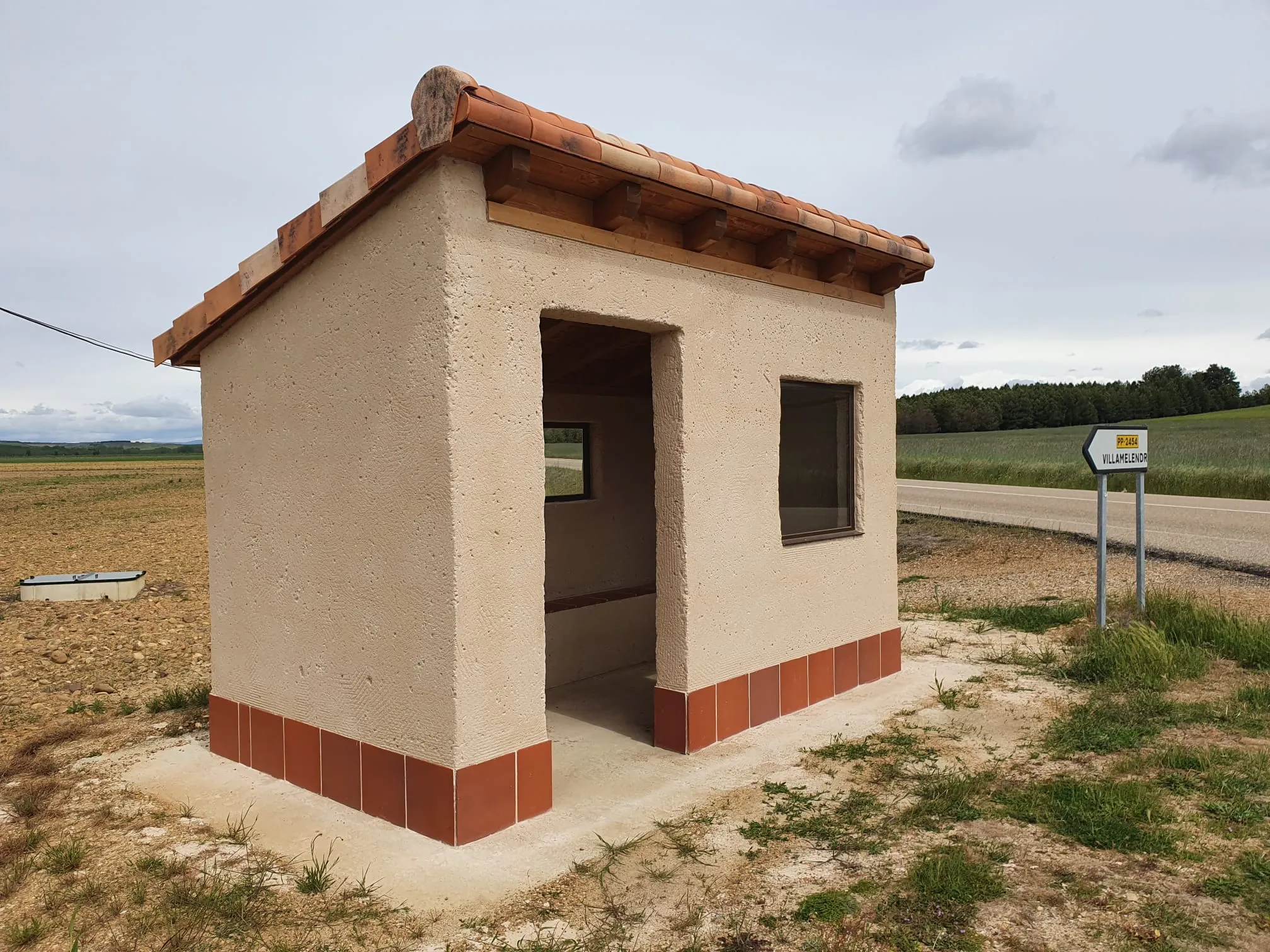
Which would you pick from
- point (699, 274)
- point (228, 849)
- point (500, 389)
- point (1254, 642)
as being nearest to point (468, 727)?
point (228, 849)

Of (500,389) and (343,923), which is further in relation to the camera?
(500,389)

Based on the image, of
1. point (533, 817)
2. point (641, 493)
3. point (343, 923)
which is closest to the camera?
point (343, 923)

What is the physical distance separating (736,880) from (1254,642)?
5485 millimetres

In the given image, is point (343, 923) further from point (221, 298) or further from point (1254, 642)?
point (1254, 642)

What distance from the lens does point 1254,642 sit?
22.4 feet

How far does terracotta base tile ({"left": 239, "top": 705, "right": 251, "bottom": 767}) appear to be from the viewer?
511cm

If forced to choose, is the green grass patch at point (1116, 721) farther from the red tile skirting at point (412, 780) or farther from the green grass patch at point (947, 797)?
the red tile skirting at point (412, 780)

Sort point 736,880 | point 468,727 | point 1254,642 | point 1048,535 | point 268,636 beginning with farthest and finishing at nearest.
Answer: point 1048,535 → point 1254,642 → point 268,636 → point 468,727 → point 736,880

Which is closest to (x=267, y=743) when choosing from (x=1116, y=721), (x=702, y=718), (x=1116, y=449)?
(x=702, y=718)

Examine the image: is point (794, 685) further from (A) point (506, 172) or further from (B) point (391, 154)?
(B) point (391, 154)

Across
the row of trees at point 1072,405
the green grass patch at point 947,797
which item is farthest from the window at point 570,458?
the row of trees at point 1072,405

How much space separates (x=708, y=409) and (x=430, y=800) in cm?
257

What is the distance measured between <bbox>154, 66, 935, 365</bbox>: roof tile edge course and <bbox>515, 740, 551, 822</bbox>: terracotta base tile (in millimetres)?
2728

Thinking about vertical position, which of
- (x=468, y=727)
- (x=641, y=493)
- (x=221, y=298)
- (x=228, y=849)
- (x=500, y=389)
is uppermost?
(x=221, y=298)
